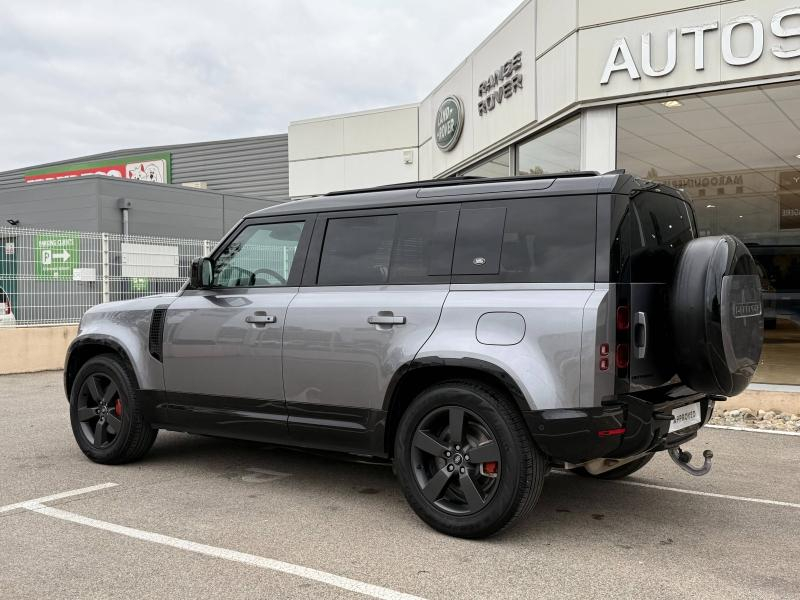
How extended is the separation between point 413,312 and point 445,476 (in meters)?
0.96

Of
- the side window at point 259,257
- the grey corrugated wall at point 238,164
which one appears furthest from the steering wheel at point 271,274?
the grey corrugated wall at point 238,164

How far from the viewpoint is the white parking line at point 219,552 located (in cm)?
339

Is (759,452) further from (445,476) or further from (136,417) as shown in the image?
(136,417)

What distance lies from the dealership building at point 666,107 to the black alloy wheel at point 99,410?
21.1 feet

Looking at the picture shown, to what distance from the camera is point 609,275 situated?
12.5 ft

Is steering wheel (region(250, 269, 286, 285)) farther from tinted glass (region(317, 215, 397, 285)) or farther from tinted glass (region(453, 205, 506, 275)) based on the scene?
tinted glass (region(453, 205, 506, 275))

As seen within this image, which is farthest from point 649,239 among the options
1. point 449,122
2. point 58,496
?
point 449,122

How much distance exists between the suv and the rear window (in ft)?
0.04

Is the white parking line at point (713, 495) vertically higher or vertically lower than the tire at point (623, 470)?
lower

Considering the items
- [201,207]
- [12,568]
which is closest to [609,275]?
[12,568]

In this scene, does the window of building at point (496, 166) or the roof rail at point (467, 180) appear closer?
the roof rail at point (467, 180)

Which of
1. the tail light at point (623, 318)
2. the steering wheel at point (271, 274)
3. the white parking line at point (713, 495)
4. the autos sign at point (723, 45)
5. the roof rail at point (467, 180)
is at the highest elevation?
the autos sign at point (723, 45)

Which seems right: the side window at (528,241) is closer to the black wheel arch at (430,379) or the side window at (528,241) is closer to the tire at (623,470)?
the black wheel arch at (430,379)

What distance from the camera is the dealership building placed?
27.3ft
